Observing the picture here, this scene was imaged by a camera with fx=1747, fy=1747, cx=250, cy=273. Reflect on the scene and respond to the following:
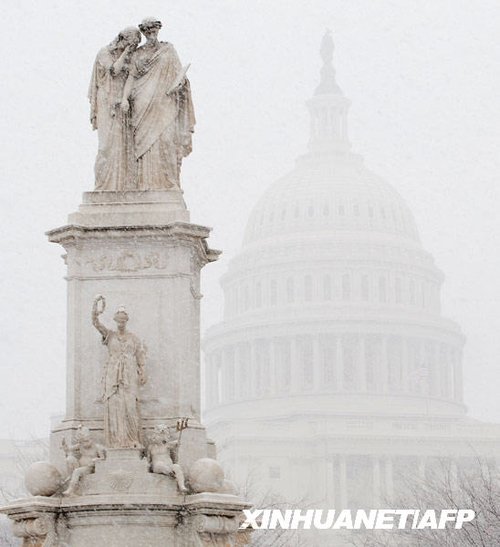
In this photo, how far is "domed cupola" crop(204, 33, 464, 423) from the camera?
134 m

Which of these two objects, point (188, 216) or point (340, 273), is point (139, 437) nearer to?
point (188, 216)

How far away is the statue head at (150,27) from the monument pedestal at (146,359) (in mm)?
1541

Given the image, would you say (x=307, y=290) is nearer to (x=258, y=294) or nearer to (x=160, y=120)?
(x=258, y=294)

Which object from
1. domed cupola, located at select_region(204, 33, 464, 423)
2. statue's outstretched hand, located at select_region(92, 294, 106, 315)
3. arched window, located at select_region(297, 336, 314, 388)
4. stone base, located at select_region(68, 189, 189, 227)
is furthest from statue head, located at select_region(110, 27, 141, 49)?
arched window, located at select_region(297, 336, 314, 388)

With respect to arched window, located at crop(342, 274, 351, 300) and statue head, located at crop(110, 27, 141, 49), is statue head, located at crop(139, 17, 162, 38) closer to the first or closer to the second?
statue head, located at crop(110, 27, 141, 49)

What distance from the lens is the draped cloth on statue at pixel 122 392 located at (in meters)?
14.4

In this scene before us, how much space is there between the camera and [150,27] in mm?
15648

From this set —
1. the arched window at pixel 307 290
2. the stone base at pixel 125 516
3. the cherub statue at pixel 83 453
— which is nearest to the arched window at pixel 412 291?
the arched window at pixel 307 290

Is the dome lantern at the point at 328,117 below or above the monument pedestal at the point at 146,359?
above

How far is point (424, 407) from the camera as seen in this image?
440 feet

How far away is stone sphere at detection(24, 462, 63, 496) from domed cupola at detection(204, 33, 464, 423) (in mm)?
113598

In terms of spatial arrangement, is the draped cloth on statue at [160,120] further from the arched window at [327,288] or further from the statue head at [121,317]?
the arched window at [327,288]

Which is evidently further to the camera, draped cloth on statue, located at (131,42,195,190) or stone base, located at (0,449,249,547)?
draped cloth on statue, located at (131,42,195,190)

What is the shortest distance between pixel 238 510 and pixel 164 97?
12.4 feet
